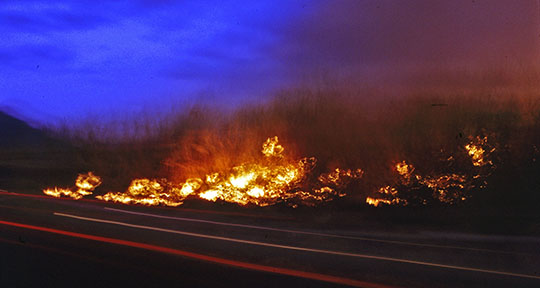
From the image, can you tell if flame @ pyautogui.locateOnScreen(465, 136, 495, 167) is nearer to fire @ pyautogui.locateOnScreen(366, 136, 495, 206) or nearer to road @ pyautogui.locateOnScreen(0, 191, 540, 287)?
fire @ pyautogui.locateOnScreen(366, 136, 495, 206)

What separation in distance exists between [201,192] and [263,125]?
145 inches

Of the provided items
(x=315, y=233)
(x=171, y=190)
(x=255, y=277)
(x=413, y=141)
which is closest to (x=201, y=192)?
(x=171, y=190)

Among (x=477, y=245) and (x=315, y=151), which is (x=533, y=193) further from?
(x=315, y=151)

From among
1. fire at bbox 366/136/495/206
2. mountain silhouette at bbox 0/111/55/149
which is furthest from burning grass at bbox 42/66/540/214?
mountain silhouette at bbox 0/111/55/149

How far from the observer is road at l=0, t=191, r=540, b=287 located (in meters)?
6.02

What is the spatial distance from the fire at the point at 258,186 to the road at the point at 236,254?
7.44 feet

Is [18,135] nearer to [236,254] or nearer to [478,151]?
[236,254]

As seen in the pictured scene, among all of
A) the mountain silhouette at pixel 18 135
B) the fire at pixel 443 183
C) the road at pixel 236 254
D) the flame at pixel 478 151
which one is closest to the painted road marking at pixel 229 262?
the road at pixel 236 254

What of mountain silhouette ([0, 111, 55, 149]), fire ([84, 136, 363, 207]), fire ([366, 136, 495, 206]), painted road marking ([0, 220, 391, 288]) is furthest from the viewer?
mountain silhouette ([0, 111, 55, 149])

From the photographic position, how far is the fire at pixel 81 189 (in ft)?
44.8

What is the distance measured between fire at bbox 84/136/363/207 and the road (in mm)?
2268

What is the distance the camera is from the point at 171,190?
14195mm

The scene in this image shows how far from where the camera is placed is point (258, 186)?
1345 cm

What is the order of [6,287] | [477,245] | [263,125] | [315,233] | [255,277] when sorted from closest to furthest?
[6,287] < [255,277] < [477,245] < [315,233] < [263,125]
